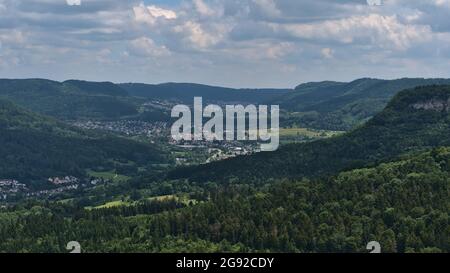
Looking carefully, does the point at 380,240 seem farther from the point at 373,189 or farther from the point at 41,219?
the point at 41,219

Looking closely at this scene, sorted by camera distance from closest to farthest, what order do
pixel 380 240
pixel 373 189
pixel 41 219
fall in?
1. pixel 380 240
2. pixel 373 189
3. pixel 41 219
